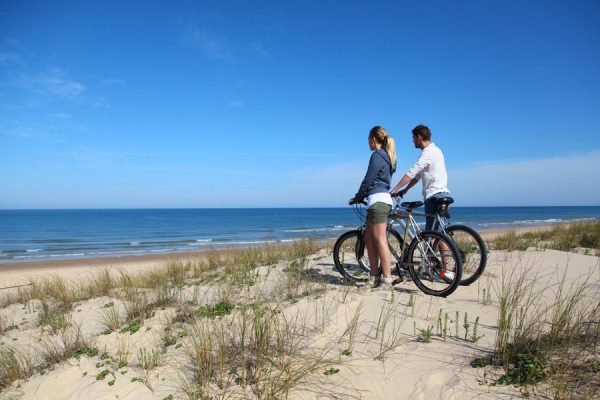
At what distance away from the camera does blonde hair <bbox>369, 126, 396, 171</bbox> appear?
183 inches

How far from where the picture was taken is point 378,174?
454cm

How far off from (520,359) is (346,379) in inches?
46.2

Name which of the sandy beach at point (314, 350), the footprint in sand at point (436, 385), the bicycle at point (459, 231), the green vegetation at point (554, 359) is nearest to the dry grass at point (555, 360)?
the green vegetation at point (554, 359)

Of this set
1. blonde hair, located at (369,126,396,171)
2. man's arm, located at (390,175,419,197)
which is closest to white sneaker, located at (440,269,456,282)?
man's arm, located at (390,175,419,197)

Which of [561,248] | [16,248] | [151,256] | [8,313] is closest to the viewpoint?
[8,313]

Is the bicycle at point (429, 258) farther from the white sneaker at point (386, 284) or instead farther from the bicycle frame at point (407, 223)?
the white sneaker at point (386, 284)

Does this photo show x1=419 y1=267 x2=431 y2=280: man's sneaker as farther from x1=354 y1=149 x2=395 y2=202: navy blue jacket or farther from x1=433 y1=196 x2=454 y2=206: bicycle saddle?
x1=354 y1=149 x2=395 y2=202: navy blue jacket

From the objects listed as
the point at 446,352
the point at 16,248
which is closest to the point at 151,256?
the point at 16,248

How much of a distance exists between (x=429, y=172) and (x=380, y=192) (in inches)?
31.2

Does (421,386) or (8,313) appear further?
(8,313)

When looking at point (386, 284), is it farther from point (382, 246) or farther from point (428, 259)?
point (428, 259)

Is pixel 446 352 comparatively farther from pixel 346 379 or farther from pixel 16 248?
pixel 16 248

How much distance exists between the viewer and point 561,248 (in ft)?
25.5

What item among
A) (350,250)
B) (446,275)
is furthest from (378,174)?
(350,250)
